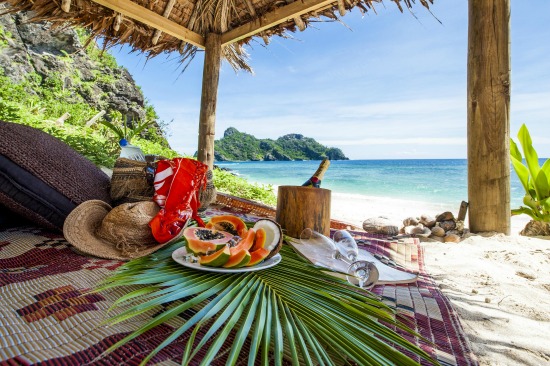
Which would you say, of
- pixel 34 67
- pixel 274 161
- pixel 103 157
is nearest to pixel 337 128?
pixel 274 161

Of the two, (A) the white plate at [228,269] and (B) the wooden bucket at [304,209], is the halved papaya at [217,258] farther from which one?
(B) the wooden bucket at [304,209]

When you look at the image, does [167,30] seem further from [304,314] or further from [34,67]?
[34,67]

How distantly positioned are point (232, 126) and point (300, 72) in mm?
21179

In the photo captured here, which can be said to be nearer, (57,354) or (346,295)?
(57,354)

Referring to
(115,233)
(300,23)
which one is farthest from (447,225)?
(115,233)

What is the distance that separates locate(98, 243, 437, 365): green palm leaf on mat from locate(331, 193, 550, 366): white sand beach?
465 millimetres

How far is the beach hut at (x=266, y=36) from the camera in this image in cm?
291

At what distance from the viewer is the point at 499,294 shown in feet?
4.54

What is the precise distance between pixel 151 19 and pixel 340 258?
3.90 metres

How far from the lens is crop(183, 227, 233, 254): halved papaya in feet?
3.20

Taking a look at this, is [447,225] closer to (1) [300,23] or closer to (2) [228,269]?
(1) [300,23]

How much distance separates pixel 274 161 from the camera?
53.2 meters

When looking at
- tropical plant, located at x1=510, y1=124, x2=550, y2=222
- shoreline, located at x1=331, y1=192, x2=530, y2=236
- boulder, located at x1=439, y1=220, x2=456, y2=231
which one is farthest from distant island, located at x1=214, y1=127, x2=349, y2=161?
tropical plant, located at x1=510, y1=124, x2=550, y2=222

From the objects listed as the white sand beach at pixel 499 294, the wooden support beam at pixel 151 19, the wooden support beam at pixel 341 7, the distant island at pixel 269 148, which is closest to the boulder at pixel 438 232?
the white sand beach at pixel 499 294
